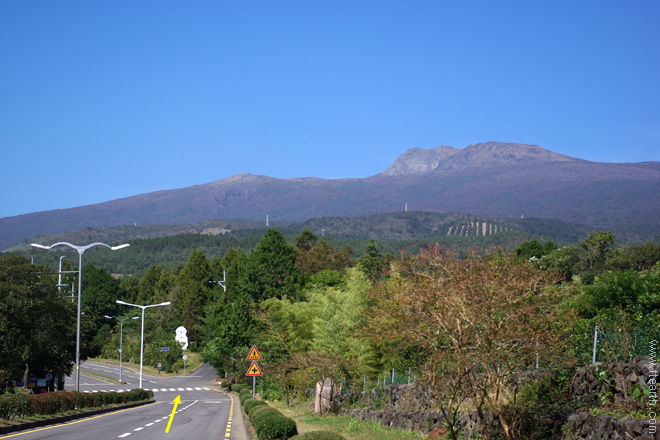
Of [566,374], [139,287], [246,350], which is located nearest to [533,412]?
[566,374]

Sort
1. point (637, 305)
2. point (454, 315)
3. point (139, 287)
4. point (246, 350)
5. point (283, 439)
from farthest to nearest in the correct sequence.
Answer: point (139, 287) < point (246, 350) < point (637, 305) < point (283, 439) < point (454, 315)

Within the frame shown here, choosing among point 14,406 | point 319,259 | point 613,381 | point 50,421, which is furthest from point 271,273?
point 613,381

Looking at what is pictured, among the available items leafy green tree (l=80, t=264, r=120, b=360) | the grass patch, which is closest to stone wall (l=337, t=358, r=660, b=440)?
the grass patch

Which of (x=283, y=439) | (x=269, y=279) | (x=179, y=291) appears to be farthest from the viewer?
(x=179, y=291)

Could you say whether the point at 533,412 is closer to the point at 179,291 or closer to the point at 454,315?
the point at 454,315

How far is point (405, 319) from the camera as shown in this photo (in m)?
14.0

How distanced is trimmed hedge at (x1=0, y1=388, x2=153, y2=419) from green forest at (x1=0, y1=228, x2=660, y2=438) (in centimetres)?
825

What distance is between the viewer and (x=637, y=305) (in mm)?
34406

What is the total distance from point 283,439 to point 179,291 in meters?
110

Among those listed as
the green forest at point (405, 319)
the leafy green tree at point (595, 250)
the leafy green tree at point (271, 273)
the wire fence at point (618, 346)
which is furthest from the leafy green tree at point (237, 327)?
the wire fence at point (618, 346)

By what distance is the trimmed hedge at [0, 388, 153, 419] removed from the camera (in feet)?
77.6

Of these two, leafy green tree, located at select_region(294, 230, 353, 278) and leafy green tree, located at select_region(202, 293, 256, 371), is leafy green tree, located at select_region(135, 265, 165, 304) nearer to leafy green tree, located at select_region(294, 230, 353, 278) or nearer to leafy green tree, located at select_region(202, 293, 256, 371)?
leafy green tree, located at select_region(294, 230, 353, 278)

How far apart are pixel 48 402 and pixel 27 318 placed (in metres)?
17.8

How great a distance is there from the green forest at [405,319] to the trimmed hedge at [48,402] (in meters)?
8.25
